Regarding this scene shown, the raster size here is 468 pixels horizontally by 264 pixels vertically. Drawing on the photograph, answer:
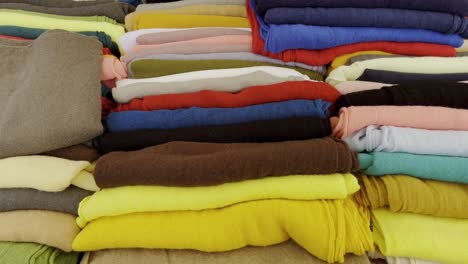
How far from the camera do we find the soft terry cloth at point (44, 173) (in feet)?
1.56

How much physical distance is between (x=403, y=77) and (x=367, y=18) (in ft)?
0.46

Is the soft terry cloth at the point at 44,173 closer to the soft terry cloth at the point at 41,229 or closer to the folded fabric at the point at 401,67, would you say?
the soft terry cloth at the point at 41,229

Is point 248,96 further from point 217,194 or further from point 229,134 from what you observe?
point 217,194

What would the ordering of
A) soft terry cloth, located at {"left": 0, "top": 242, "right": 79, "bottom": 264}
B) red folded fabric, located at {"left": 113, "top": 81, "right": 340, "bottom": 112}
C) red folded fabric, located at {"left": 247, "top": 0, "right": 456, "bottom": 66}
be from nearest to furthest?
soft terry cloth, located at {"left": 0, "top": 242, "right": 79, "bottom": 264} → red folded fabric, located at {"left": 113, "top": 81, "right": 340, "bottom": 112} → red folded fabric, located at {"left": 247, "top": 0, "right": 456, "bottom": 66}

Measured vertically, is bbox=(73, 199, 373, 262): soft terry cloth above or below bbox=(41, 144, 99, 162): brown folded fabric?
below

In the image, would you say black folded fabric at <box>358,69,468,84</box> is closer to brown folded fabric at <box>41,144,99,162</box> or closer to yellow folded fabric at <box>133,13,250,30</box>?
yellow folded fabric at <box>133,13,250,30</box>

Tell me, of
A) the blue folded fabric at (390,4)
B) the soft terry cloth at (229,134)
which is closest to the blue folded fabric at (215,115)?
the soft terry cloth at (229,134)

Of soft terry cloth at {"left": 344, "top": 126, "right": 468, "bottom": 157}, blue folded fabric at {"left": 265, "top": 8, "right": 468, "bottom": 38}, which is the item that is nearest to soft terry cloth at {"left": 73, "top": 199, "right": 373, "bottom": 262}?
soft terry cloth at {"left": 344, "top": 126, "right": 468, "bottom": 157}

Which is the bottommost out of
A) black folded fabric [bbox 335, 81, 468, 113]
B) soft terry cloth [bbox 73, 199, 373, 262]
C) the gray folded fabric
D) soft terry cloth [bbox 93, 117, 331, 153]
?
soft terry cloth [bbox 73, 199, 373, 262]

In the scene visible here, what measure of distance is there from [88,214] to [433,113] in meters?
0.56

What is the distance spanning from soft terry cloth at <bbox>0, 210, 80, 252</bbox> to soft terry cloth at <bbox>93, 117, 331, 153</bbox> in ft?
0.43

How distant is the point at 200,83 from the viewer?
0.59m

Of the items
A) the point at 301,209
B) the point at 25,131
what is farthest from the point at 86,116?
the point at 301,209

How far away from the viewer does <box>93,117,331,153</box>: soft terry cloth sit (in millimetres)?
514
